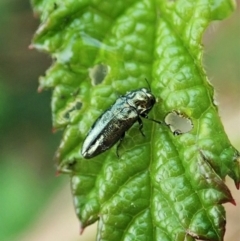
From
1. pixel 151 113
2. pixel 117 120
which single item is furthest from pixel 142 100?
pixel 117 120

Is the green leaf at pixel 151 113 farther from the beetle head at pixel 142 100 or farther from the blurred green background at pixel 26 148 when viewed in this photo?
the blurred green background at pixel 26 148

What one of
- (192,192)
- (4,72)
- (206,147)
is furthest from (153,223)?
(4,72)

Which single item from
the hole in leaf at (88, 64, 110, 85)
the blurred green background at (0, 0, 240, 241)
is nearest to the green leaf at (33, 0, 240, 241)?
the hole in leaf at (88, 64, 110, 85)

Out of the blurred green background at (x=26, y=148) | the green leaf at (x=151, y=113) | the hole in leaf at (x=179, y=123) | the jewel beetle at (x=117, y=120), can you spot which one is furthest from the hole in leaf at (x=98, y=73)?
the blurred green background at (x=26, y=148)

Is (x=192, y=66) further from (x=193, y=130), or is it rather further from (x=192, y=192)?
(x=192, y=192)

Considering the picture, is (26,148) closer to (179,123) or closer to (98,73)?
(98,73)

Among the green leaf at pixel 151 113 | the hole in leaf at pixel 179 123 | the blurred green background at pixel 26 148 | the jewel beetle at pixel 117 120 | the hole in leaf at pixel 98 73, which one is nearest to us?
the green leaf at pixel 151 113
